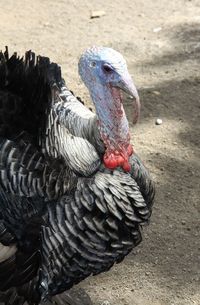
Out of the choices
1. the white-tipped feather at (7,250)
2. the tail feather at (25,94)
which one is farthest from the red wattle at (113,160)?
the white-tipped feather at (7,250)

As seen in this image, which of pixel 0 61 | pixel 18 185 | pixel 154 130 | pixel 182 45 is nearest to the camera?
pixel 18 185

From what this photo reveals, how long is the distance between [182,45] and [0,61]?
2896 mm

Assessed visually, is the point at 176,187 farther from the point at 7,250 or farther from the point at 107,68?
the point at 107,68

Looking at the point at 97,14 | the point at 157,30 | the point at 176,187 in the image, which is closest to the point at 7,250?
the point at 176,187

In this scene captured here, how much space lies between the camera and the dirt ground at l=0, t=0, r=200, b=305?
3.75 meters

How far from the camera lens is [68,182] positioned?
117 inches

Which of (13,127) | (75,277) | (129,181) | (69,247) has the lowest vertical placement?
(75,277)

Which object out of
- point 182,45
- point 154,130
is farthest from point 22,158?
point 182,45

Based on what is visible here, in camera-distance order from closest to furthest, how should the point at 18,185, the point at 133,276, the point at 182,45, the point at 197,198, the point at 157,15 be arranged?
the point at 18,185 → the point at 133,276 → the point at 197,198 → the point at 182,45 → the point at 157,15

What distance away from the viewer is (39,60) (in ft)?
11.0

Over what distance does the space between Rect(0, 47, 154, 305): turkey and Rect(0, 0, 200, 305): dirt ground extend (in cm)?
69

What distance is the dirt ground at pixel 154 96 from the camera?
12.3 feet

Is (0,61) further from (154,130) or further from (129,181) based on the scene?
(154,130)

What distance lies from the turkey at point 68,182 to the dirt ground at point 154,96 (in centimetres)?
69
